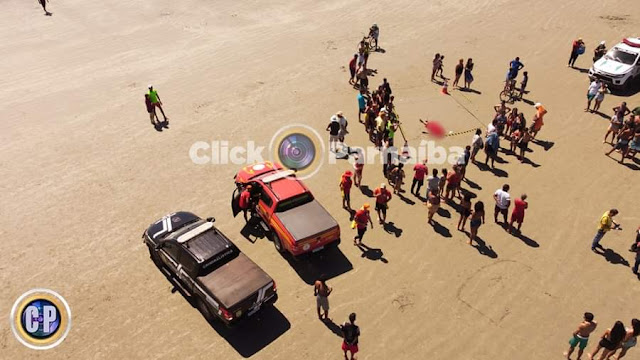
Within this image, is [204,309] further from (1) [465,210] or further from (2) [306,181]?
(1) [465,210]

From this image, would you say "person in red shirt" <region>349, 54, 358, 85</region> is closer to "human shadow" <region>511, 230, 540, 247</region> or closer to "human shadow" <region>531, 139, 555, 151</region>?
"human shadow" <region>531, 139, 555, 151</region>

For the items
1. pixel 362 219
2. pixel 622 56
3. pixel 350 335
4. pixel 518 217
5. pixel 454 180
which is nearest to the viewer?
pixel 350 335

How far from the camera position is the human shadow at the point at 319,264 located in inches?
513

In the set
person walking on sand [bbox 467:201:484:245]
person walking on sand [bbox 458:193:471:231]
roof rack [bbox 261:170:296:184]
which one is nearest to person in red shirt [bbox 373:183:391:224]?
person walking on sand [bbox 458:193:471:231]

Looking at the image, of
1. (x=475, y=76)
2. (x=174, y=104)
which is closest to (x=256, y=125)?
(x=174, y=104)

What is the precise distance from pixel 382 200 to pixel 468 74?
37.0 ft

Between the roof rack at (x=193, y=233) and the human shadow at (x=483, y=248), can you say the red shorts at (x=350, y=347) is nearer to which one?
the roof rack at (x=193, y=233)

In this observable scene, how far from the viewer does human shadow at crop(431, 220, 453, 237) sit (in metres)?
14.4

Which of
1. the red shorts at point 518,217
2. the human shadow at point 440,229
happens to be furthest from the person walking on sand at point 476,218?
the red shorts at point 518,217

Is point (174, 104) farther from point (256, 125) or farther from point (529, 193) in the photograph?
point (529, 193)

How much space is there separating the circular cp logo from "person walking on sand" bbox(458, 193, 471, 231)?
11.3 meters

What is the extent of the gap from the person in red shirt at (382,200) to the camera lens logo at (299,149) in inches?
142

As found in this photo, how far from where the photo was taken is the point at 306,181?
55.5ft

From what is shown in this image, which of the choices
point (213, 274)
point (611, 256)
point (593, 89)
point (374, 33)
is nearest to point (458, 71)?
point (593, 89)
